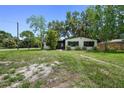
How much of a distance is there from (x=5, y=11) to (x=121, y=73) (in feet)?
11.9

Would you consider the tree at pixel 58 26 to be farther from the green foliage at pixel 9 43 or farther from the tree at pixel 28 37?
the green foliage at pixel 9 43

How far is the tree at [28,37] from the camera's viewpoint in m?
7.87

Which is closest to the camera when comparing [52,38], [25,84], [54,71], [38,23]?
[25,84]

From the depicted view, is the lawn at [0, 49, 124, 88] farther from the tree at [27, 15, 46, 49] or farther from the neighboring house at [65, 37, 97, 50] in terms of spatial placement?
the tree at [27, 15, 46, 49]

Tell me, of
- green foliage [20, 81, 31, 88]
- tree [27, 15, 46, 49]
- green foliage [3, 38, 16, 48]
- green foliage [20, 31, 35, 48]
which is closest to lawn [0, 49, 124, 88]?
green foliage [20, 81, 31, 88]

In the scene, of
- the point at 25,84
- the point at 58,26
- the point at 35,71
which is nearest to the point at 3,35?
the point at 58,26

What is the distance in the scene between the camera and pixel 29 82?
568 centimetres

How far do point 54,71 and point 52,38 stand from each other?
1.93 metres

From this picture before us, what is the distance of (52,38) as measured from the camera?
802 cm

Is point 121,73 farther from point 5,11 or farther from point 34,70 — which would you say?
point 5,11

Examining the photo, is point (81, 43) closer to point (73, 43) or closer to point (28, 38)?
point (73, 43)

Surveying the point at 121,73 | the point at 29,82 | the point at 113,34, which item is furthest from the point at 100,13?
the point at 29,82

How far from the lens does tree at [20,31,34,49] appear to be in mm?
7866

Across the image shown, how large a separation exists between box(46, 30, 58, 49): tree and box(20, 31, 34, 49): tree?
465 mm
